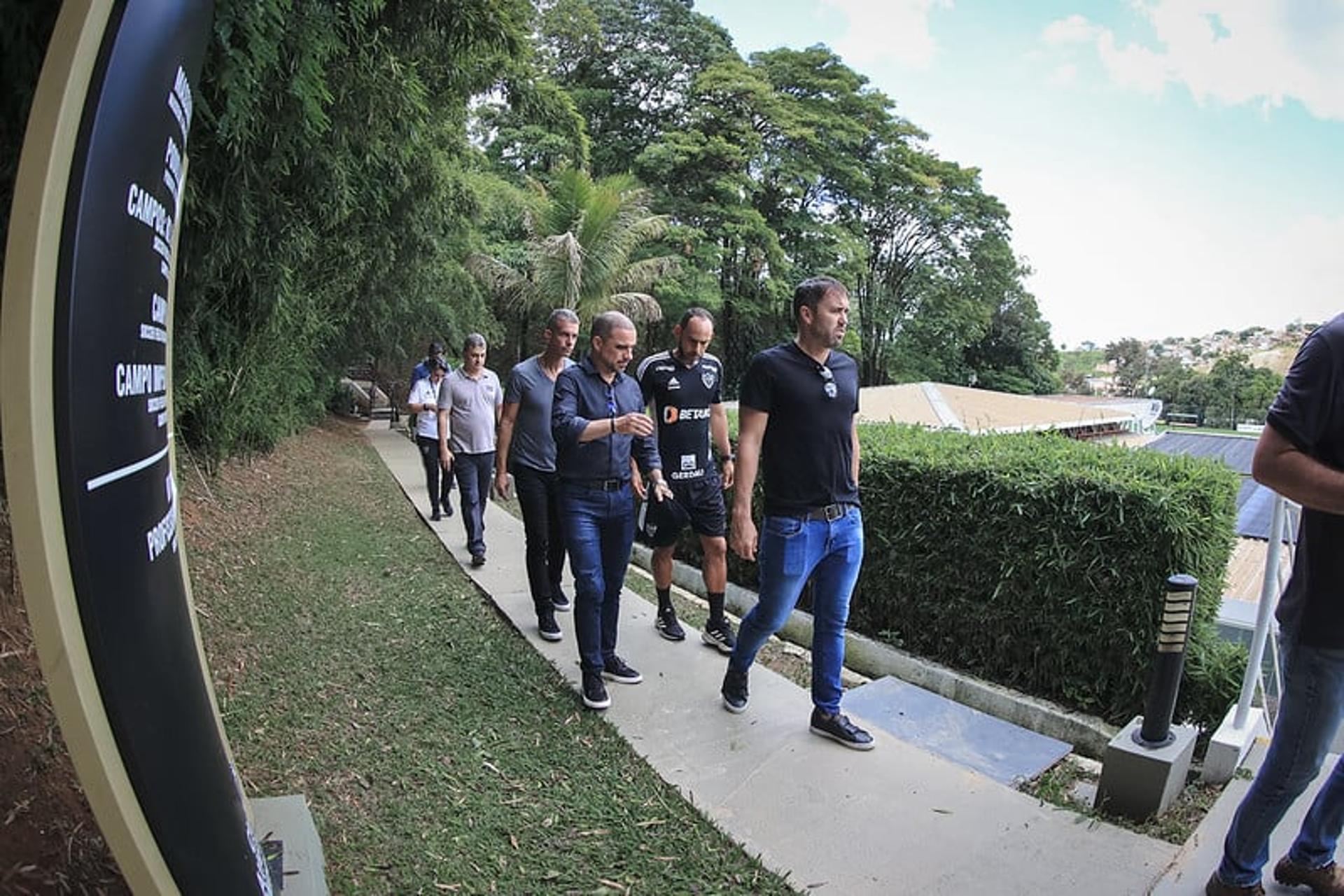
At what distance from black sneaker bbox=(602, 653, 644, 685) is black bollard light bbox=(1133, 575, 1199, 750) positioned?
89.5 inches

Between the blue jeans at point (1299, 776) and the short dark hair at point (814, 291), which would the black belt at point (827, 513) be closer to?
the short dark hair at point (814, 291)

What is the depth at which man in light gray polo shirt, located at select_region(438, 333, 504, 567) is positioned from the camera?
632 cm

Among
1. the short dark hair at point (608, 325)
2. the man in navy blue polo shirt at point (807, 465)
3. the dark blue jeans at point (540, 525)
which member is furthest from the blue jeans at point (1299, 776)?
the dark blue jeans at point (540, 525)

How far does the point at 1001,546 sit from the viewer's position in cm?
463

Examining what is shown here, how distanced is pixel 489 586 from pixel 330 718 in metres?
2.14

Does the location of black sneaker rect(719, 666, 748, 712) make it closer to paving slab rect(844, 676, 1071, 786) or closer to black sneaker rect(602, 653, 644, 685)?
black sneaker rect(602, 653, 644, 685)

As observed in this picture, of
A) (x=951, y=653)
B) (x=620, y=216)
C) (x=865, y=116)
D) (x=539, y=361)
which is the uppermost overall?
(x=865, y=116)

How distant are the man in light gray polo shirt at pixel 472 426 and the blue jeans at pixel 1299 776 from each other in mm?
5172

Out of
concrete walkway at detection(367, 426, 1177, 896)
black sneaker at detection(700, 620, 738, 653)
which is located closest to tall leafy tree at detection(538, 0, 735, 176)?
black sneaker at detection(700, 620, 738, 653)

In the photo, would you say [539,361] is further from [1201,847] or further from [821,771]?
[1201,847]

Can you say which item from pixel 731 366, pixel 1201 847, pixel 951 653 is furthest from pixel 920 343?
pixel 1201 847

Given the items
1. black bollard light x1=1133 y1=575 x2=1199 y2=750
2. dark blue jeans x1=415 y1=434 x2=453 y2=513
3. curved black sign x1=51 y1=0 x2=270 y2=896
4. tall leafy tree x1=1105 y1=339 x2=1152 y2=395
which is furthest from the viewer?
tall leafy tree x1=1105 y1=339 x2=1152 y2=395

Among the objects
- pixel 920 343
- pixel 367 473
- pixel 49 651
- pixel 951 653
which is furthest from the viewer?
pixel 920 343

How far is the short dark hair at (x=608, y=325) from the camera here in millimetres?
3787
